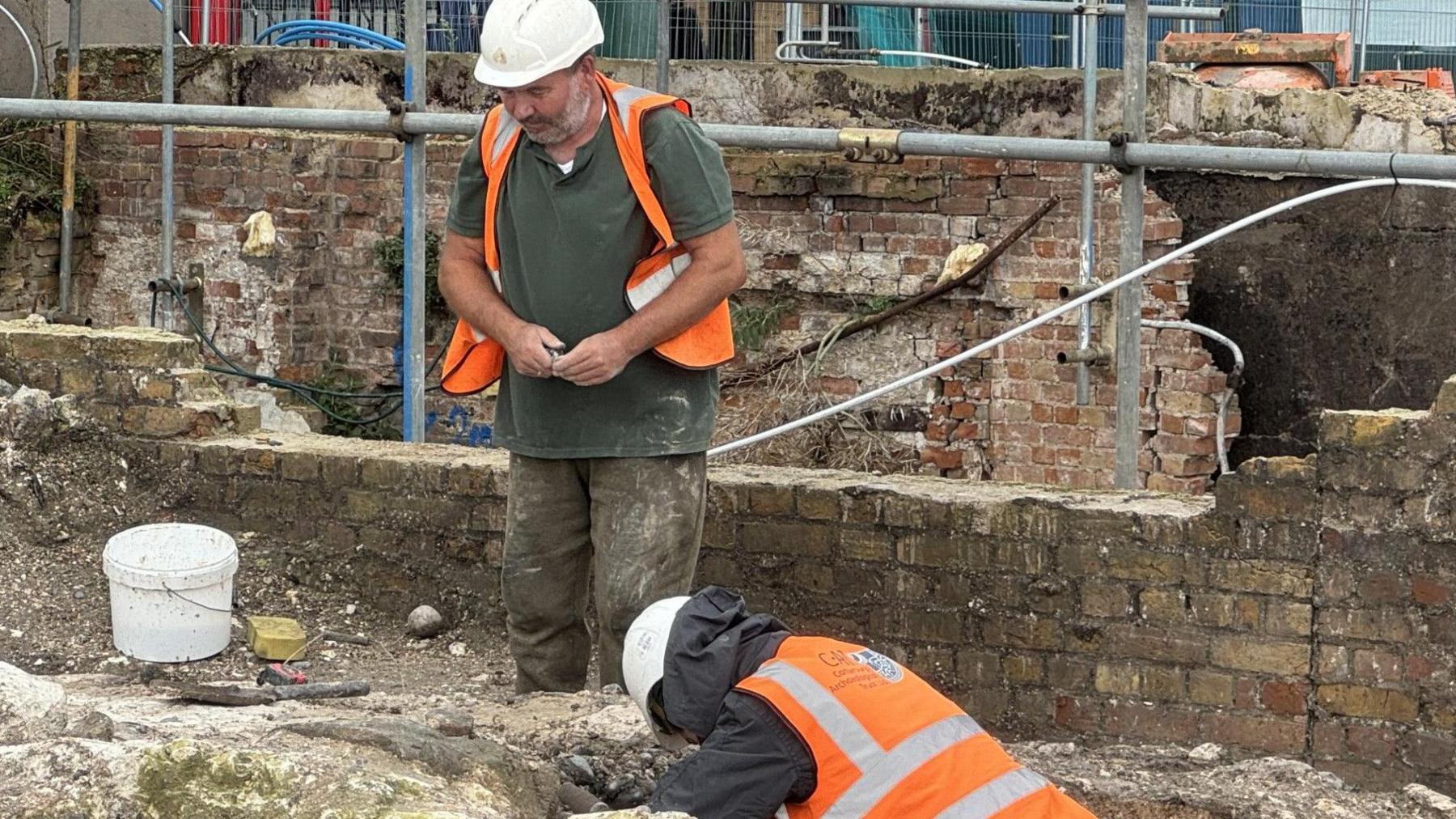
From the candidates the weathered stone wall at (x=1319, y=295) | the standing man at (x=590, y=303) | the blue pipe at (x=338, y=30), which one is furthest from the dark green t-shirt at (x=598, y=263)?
the blue pipe at (x=338, y=30)

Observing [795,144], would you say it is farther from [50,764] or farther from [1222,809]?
[50,764]

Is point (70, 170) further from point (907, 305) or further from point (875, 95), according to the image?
point (907, 305)

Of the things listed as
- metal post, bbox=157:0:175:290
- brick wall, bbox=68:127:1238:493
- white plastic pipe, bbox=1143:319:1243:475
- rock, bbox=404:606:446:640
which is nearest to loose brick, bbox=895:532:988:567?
rock, bbox=404:606:446:640

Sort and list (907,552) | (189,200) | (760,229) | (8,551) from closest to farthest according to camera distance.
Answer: (907,552) → (8,551) → (760,229) → (189,200)

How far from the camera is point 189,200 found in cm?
897

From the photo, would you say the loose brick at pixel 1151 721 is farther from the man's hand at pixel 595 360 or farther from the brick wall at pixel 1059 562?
the man's hand at pixel 595 360

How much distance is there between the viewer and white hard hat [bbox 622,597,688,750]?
326cm

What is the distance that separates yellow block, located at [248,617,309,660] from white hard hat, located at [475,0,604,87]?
1.88m

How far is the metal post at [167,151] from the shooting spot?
852 centimetres

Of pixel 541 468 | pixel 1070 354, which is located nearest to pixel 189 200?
pixel 1070 354

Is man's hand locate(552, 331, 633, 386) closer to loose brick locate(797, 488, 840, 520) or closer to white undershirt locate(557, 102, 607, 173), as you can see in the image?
white undershirt locate(557, 102, 607, 173)

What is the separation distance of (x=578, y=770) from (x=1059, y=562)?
5.41 feet

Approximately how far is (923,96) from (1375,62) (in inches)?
141

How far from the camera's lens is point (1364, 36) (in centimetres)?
979
